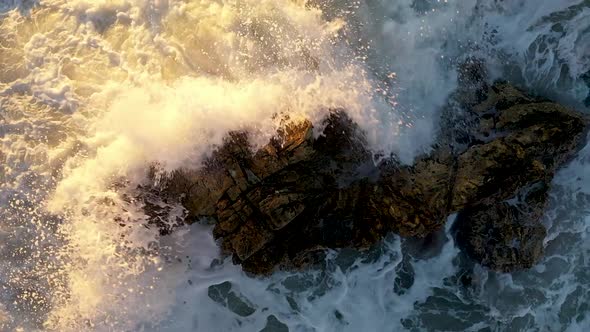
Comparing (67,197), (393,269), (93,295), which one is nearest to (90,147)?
(67,197)

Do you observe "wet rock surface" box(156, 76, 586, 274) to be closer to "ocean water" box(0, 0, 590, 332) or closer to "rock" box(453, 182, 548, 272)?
"rock" box(453, 182, 548, 272)

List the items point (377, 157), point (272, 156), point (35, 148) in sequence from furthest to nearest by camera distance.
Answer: point (35, 148), point (377, 157), point (272, 156)

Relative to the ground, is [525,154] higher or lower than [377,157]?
higher

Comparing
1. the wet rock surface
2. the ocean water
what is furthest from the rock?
the ocean water

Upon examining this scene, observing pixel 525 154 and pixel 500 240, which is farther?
pixel 500 240

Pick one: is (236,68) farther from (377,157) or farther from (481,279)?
(481,279)

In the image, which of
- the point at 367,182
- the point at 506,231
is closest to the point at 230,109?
the point at 367,182
